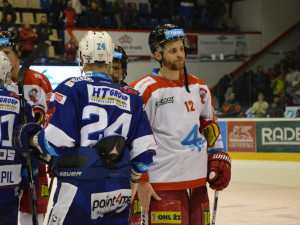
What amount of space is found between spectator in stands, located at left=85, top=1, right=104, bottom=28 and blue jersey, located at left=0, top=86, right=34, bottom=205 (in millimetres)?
15249

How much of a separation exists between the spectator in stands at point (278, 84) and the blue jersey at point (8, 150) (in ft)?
34.9

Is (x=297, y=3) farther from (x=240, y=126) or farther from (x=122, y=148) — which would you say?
(x=122, y=148)

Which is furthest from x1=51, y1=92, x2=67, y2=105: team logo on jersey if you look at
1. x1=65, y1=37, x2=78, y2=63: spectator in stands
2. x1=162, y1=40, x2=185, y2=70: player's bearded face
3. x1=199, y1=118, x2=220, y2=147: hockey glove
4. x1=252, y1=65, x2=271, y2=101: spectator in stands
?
x1=65, y1=37, x2=78, y2=63: spectator in stands

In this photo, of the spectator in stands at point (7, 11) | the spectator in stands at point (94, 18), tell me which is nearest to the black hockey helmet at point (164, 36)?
the spectator in stands at point (7, 11)

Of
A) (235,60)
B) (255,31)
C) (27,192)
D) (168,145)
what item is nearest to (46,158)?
(168,145)

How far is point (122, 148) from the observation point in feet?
9.83

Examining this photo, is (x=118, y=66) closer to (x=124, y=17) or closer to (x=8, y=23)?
(x=8, y=23)

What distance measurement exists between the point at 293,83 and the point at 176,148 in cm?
1091

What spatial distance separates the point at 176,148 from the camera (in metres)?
3.79

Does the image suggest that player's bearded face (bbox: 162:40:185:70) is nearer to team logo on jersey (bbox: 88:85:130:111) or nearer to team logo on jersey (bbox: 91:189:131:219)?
team logo on jersey (bbox: 88:85:130:111)

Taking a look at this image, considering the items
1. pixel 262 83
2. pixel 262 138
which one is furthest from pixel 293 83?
pixel 262 138

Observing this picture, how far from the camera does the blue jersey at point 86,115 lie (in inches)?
114

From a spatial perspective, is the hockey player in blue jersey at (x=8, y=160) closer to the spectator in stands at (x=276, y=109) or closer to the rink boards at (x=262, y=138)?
the rink boards at (x=262, y=138)

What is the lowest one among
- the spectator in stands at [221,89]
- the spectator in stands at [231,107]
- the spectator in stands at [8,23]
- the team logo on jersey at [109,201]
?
the spectator in stands at [231,107]
